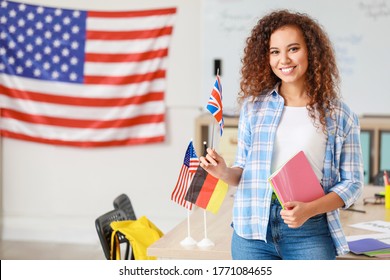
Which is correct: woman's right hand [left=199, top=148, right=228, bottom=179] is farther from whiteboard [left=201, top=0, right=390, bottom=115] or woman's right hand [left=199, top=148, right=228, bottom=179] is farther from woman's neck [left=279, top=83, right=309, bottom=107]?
whiteboard [left=201, top=0, right=390, bottom=115]

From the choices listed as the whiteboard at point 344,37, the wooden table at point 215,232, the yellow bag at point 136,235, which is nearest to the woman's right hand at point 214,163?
the wooden table at point 215,232

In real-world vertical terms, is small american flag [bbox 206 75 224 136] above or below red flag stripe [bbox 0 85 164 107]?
above

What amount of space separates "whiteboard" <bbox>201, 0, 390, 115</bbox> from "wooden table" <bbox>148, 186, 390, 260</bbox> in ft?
5.11

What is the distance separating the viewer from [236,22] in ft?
16.3

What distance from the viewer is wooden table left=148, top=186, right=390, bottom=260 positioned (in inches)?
92.2

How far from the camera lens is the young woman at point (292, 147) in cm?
178

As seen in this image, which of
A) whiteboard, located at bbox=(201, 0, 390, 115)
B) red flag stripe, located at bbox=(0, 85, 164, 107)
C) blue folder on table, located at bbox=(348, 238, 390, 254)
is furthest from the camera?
red flag stripe, located at bbox=(0, 85, 164, 107)

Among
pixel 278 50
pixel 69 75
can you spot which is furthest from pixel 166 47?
pixel 278 50

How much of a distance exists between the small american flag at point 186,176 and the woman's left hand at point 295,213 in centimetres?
64

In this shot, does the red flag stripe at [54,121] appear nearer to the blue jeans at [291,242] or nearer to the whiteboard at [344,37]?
the whiteboard at [344,37]

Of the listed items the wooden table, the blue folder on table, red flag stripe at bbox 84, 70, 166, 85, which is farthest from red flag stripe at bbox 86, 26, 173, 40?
the blue folder on table
